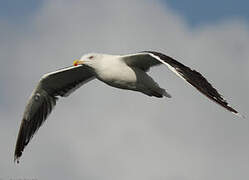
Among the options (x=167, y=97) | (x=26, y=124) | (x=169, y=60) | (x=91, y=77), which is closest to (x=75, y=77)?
(x=91, y=77)

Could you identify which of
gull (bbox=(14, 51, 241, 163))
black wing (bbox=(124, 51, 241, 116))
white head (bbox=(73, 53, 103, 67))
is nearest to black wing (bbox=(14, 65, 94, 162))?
gull (bbox=(14, 51, 241, 163))

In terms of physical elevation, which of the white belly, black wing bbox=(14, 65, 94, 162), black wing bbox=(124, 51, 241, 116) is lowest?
black wing bbox=(14, 65, 94, 162)

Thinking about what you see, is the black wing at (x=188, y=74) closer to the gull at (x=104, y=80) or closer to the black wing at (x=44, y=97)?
the gull at (x=104, y=80)

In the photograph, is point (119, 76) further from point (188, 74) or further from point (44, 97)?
point (44, 97)

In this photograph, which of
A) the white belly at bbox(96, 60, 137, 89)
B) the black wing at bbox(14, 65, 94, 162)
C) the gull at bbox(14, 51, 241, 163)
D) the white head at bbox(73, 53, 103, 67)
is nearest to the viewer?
the gull at bbox(14, 51, 241, 163)

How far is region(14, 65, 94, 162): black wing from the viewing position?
19562mm

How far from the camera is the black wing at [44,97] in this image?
19562mm

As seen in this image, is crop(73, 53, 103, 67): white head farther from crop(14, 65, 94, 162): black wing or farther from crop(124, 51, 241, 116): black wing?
crop(14, 65, 94, 162): black wing

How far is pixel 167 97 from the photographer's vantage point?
17.7 m

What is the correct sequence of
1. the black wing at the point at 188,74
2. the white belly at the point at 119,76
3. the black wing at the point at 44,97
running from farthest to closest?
the black wing at the point at 44,97 < the white belly at the point at 119,76 < the black wing at the point at 188,74

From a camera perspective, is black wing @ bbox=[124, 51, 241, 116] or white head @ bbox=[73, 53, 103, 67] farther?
white head @ bbox=[73, 53, 103, 67]

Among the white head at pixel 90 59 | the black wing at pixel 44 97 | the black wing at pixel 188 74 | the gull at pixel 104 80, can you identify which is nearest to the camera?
the black wing at pixel 188 74

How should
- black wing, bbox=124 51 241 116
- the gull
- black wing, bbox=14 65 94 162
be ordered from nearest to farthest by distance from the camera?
black wing, bbox=124 51 241 116 → the gull → black wing, bbox=14 65 94 162

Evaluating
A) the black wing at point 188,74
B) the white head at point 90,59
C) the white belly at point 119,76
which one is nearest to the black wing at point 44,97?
the white head at point 90,59
